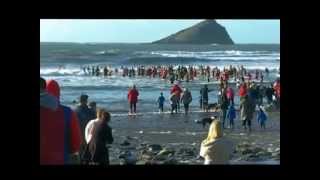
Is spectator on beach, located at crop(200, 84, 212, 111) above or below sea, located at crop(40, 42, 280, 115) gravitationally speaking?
below

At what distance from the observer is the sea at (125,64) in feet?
15.3

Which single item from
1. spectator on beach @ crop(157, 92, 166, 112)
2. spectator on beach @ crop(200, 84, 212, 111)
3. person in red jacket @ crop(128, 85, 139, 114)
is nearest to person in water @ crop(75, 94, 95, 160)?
person in red jacket @ crop(128, 85, 139, 114)

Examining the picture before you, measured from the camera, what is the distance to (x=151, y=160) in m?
4.66

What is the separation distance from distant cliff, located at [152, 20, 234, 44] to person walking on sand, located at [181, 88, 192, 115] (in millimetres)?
341

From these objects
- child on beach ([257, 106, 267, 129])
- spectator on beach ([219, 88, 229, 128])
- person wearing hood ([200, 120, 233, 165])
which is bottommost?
person wearing hood ([200, 120, 233, 165])

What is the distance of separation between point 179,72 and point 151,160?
0.62 meters

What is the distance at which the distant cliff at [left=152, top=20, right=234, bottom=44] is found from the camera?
4703 mm

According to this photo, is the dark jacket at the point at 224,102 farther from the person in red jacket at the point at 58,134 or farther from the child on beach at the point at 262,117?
the person in red jacket at the point at 58,134

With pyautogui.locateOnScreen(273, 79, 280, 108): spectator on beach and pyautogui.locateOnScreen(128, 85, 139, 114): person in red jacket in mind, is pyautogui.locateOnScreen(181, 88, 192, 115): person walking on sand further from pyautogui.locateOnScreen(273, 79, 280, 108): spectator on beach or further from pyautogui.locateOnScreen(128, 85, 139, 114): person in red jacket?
pyautogui.locateOnScreen(273, 79, 280, 108): spectator on beach

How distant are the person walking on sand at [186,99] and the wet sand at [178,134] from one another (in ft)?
0.15

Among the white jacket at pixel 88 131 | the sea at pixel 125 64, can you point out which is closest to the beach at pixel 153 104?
the sea at pixel 125 64
